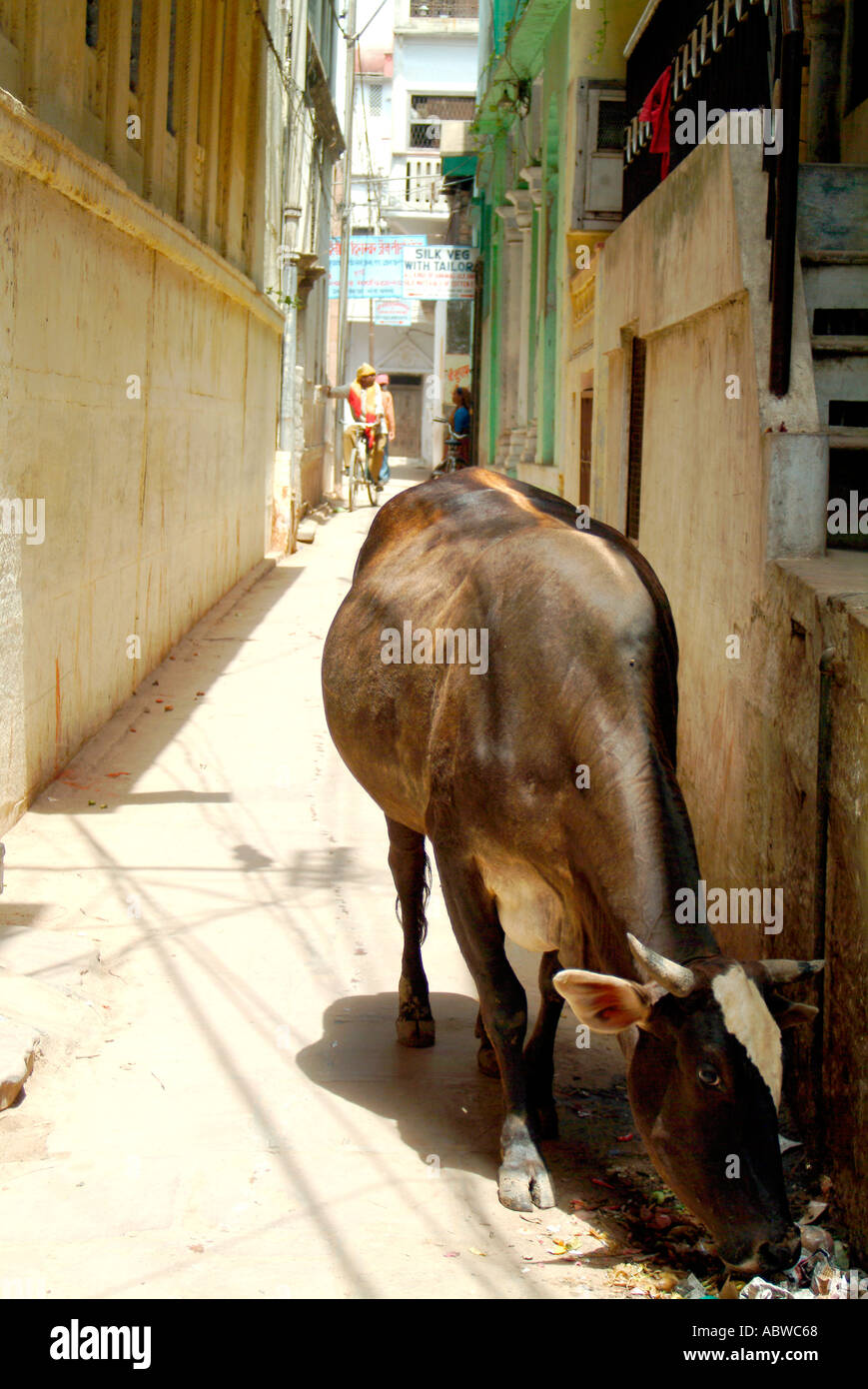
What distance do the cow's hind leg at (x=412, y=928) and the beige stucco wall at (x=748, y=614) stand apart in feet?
3.41

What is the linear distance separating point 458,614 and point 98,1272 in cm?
198

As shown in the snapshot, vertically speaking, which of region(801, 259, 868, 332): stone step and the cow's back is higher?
region(801, 259, 868, 332): stone step

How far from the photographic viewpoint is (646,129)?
30.5 ft

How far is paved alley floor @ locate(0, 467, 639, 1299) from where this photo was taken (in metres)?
3.42

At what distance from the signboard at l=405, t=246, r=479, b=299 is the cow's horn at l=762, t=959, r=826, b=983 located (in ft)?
80.3

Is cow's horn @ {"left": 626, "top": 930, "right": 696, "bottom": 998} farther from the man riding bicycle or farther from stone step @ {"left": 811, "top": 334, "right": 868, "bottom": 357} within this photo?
the man riding bicycle

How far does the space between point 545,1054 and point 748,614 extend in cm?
179

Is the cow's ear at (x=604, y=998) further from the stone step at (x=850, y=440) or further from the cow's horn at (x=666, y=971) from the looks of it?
the stone step at (x=850, y=440)

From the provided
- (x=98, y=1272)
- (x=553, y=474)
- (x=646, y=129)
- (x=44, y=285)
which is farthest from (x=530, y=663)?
(x=553, y=474)

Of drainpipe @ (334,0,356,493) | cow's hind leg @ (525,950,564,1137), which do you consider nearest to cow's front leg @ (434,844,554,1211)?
cow's hind leg @ (525,950,564,1137)

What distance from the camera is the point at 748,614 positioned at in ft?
17.0

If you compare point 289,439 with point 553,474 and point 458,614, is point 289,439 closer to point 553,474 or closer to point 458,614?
point 553,474

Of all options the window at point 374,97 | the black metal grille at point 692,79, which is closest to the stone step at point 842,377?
the black metal grille at point 692,79

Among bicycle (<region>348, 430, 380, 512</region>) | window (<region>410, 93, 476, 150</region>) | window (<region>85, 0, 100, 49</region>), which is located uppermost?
window (<region>410, 93, 476, 150</region>)
